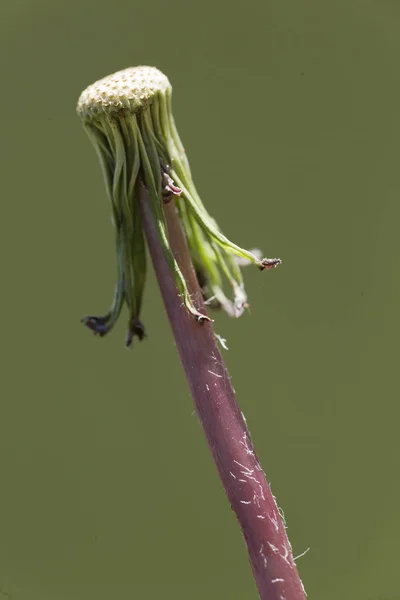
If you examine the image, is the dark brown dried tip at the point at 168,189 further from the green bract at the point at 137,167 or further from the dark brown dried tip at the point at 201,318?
the dark brown dried tip at the point at 201,318

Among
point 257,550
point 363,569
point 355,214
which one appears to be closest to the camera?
point 257,550

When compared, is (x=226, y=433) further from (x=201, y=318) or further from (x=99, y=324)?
(x=99, y=324)

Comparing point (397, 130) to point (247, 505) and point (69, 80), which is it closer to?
point (69, 80)

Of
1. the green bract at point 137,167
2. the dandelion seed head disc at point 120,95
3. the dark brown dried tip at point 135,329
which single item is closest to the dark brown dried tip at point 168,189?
the green bract at point 137,167

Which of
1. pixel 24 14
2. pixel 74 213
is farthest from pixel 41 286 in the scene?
Result: pixel 24 14

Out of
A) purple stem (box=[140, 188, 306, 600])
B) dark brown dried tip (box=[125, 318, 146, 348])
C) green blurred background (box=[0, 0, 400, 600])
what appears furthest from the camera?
green blurred background (box=[0, 0, 400, 600])

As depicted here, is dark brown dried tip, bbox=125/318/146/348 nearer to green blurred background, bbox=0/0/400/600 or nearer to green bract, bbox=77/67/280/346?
green bract, bbox=77/67/280/346

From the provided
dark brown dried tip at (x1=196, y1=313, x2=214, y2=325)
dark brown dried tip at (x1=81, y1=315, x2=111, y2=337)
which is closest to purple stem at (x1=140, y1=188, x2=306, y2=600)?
dark brown dried tip at (x1=196, y1=313, x2=214, y2=325)
